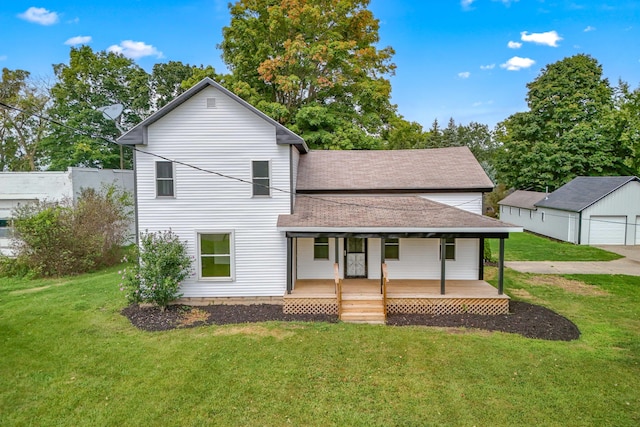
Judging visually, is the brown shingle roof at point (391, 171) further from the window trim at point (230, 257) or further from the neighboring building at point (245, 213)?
the window trim at point (230, 257)

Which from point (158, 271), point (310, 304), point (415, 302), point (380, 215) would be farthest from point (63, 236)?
point (415, 302)

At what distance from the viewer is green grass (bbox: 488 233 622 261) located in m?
20.3

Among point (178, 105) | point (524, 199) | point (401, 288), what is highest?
point (178, 105)

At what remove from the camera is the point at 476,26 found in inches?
839

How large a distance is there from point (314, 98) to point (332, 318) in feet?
59.6

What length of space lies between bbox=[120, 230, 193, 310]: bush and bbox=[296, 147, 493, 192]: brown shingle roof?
16.6 ft

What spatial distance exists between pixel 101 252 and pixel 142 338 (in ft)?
35.6

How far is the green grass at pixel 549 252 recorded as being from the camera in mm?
20294

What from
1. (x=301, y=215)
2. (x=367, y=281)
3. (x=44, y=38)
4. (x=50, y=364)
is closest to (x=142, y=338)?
(x=50, y=364)

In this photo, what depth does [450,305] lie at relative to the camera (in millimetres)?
10750

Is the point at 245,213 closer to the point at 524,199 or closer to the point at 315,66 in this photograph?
the point at 315,66

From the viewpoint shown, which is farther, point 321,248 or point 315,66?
point 315,66

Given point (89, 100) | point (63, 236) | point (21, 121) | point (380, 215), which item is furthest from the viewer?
point (21, 121)

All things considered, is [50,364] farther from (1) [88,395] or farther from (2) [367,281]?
(2) [367,281]
